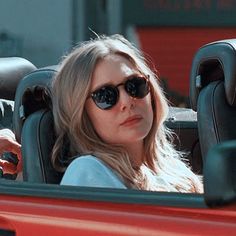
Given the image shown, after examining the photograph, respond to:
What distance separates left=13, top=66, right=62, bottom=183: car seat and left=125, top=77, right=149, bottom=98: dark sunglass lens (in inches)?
15.6

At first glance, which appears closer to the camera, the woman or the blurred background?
the woman

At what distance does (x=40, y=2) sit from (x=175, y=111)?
26.3 feet

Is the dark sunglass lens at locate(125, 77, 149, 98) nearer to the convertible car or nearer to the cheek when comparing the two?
the cheek

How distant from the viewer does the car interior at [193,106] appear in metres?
2.99

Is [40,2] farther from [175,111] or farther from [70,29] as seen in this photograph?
[175,111]

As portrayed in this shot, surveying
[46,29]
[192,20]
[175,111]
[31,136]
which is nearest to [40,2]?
[46,29]

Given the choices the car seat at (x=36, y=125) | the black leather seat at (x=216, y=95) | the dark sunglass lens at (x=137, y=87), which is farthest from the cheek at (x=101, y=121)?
the black leather seat at (x=216, y=95)

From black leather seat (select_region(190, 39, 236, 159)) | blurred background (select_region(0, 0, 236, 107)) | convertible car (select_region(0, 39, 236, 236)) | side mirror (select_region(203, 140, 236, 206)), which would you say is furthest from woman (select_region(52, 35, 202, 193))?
blurred background (select_region(0, 0, 236, 107))

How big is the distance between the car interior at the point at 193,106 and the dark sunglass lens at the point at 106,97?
34 cm

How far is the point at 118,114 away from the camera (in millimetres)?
2752

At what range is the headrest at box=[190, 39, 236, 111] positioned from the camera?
3125 millimetres

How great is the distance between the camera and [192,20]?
12.2 metres

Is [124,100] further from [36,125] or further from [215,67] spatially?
[215,67]

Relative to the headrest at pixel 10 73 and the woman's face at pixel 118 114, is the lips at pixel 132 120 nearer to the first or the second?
the woman's face at pixel 118 114
